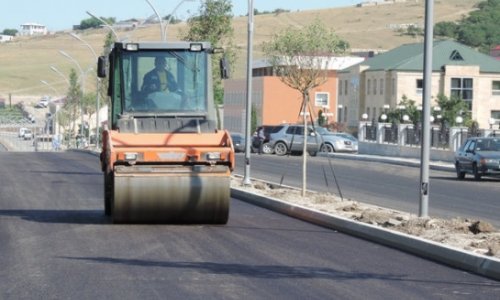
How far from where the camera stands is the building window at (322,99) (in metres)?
105

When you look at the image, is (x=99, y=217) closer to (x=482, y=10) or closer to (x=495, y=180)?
(x=495, y=180)

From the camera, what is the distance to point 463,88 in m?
93.8

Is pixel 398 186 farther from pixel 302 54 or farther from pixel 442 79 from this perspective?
pixel 442 79

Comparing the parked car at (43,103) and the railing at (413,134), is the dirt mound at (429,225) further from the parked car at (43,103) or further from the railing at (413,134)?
the parked car at (43,103)

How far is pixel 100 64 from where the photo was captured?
70.2ft

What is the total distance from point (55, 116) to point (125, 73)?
105071mm

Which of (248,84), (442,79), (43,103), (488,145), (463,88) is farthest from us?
(43,103)

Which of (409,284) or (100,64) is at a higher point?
(100,64)

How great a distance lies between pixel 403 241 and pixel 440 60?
3134 inches

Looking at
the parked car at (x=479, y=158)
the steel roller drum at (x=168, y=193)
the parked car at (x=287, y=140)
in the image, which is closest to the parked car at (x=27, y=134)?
the parked car at (x=287, y=140)

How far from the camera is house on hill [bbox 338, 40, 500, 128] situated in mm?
93375

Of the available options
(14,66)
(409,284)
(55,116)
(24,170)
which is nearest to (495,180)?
(24,170)

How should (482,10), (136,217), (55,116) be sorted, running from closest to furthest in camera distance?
(136,217), (55,116), (482,10)

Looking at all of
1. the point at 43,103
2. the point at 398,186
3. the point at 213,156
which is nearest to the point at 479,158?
the point at 398,186
